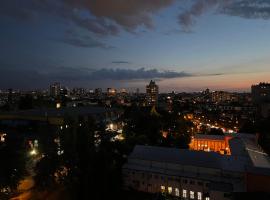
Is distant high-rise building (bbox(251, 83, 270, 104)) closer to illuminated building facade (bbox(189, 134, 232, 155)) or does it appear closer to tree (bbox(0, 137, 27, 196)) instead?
illuminated building facade (bbox(189, 134, 232, 155))

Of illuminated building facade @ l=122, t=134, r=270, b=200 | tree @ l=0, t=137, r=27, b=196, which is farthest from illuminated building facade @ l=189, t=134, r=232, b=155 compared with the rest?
tree @ l=0, t=137, r=27, b=196

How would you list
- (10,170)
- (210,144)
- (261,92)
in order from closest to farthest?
(10,170) < (210,144) < (261,92)

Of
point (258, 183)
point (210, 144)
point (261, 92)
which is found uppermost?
point (261, 92)

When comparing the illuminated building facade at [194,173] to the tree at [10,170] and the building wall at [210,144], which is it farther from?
the building wall at [210,144]

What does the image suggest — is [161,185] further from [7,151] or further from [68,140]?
[7,151]

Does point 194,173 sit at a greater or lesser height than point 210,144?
greater

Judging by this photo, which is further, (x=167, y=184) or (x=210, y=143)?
(x=210, y=143)

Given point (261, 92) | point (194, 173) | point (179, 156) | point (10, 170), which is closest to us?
point (10, 170)

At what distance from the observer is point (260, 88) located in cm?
6281

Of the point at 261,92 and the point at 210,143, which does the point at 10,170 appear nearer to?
the point at 210,143

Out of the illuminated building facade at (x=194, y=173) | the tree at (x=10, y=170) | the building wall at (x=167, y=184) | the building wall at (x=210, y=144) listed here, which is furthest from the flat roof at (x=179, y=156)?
the building wall at (x=210, y=144)

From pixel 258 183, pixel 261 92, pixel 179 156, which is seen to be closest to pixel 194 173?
pixel 179 156

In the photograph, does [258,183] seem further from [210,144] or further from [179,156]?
[210,144]

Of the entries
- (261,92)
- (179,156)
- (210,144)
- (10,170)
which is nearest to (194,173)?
(179,156)
